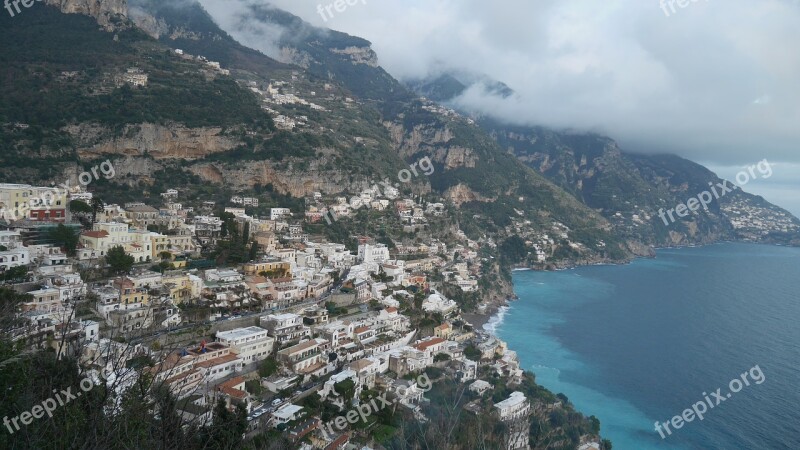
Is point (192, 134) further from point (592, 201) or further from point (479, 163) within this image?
point (592, 201)

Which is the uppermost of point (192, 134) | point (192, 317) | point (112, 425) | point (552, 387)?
point (192, 134)

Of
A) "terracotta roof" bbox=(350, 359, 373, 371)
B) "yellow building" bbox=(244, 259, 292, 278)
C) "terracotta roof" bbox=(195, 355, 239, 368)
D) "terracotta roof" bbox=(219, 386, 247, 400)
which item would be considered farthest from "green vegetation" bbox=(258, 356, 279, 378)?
"yellow building" bbox=(244, 259, 292, 278)

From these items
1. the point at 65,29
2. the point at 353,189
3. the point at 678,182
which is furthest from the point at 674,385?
the point at 678,182

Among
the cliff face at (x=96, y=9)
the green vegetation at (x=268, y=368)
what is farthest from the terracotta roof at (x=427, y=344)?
the cliff face at (x=96, y=9)

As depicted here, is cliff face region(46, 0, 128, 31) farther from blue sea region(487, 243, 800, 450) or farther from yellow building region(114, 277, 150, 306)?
blue sea region(487, 243, 800, 450)

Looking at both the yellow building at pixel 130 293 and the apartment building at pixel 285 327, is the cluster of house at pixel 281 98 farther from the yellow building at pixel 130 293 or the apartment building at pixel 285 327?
the yellow building at pixel 130 293

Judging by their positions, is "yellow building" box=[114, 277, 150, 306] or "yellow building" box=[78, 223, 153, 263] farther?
"yellow building" box=[78, 223, 153, 263]
